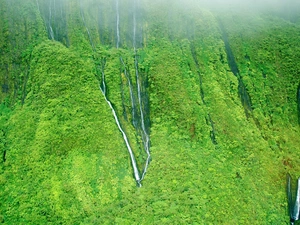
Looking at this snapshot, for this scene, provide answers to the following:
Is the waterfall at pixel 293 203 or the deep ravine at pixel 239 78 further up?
the deep ravine at pixel 239 78

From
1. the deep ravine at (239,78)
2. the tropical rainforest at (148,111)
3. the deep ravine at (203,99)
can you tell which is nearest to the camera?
the tropical rainforest at (148,111)

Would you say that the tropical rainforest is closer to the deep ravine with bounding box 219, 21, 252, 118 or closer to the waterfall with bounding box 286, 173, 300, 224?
the deep ravine with bounding box 219, 21, 252, 118

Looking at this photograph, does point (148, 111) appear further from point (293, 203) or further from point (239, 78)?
point (293, 203)

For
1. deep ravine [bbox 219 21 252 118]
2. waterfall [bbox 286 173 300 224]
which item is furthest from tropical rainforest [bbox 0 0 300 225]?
waterfall [bbox 286 173 300 224]

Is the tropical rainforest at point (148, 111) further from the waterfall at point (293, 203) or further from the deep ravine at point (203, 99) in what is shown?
the waterfall at point (293, 203)

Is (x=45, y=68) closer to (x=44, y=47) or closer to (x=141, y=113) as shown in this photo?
(x=44, y=47)

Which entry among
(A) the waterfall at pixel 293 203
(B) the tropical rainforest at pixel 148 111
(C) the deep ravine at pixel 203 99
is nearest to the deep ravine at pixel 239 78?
(B) the tropical rainforest at pixel 148 111

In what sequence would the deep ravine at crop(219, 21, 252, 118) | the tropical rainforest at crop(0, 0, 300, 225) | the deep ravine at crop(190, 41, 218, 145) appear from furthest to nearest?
the deep ravine at crop(219, 21, 252, 118) → the deep ravine at crop(190, 41, 218, 145) → the tropical rainforest at crop(0, 0, 300, 225)

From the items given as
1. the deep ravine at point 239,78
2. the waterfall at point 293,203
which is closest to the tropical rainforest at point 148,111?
the deep ravine at point 239,78

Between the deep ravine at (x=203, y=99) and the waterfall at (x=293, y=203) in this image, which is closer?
the waterfall at (x=293, y=203)

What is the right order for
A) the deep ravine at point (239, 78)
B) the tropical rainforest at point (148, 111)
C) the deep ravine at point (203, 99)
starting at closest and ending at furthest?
the tropical rainforest at point (148, 111) < the deep ravine at point (203, 99) < the deep ravine at point (239, 78)
